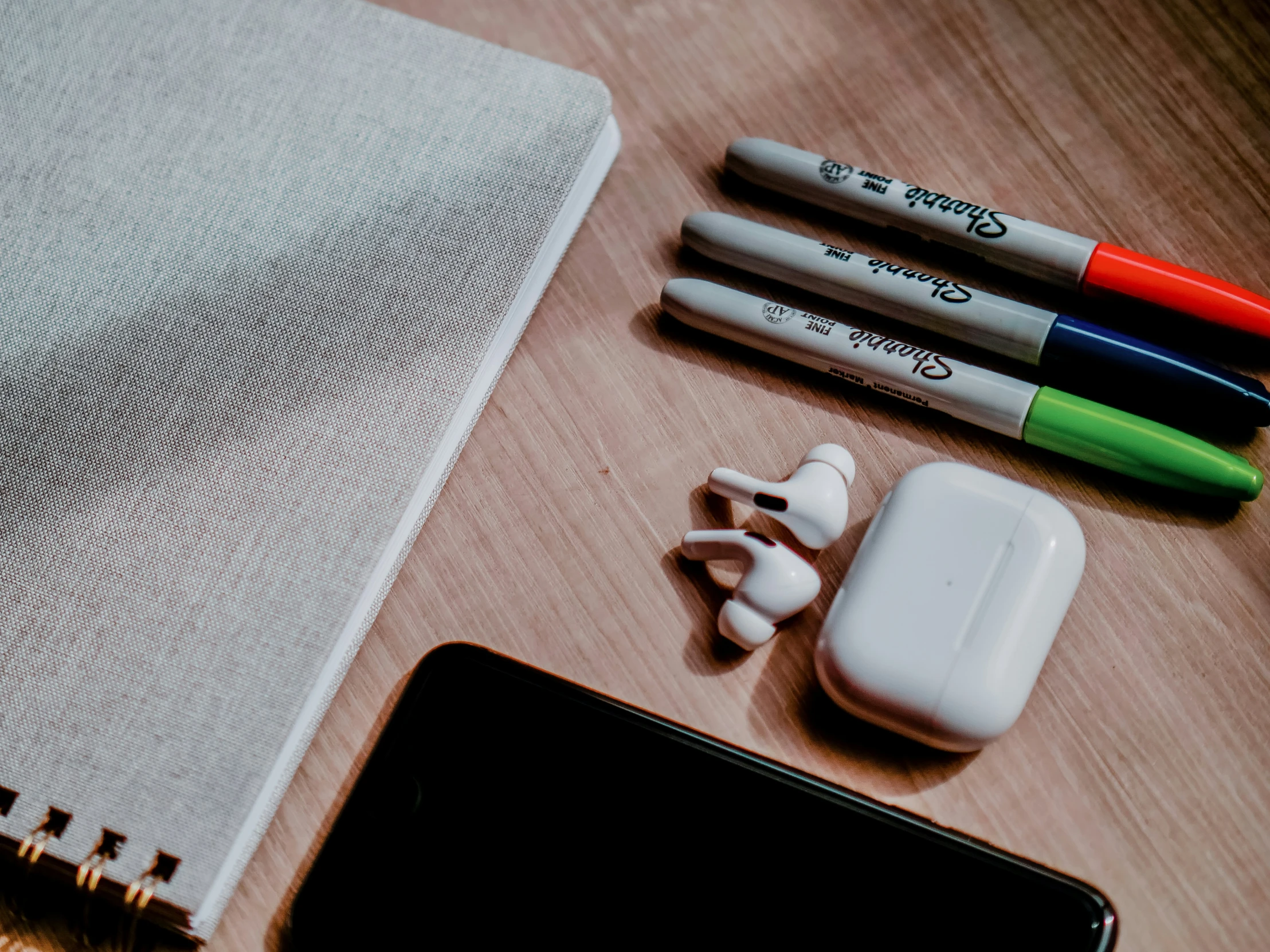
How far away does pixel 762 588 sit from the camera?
1.13 ft

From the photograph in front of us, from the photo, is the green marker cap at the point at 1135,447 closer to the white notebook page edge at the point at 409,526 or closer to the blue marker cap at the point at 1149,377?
the blue marker cap at the point at 1149,377

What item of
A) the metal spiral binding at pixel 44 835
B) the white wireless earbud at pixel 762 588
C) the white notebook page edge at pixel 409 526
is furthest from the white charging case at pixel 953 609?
the metal spiral binding at pixel 44 835

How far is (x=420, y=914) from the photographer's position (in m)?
0.32

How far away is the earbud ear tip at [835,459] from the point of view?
1.19ft

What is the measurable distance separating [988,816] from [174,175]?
41 centimetres

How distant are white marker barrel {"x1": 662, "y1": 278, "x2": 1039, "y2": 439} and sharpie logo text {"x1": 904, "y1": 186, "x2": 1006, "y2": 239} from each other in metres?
0.06

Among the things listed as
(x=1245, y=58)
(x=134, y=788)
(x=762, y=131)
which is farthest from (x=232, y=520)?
(x=1245, y=58)

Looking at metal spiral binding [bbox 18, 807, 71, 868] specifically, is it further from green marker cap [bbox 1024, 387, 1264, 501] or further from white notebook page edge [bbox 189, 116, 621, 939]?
green marker cap [bbox 1024, 387, 1264, 501]

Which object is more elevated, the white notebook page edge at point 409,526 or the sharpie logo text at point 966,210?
the sharpie logo text at point 966,210

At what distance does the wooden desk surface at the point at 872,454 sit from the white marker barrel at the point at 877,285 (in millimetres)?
14

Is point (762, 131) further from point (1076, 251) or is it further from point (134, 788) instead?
point (134, 788)

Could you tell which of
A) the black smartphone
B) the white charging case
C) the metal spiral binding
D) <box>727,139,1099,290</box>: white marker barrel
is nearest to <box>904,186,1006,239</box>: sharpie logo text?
<box>727,139,1099,290</box>: white marker barrel

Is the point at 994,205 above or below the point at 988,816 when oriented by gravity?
above

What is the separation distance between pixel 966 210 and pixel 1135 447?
0.12m
